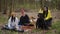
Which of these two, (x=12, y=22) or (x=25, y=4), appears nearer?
(x=25, y=4)

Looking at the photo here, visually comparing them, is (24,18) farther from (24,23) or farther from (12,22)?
(12,22)

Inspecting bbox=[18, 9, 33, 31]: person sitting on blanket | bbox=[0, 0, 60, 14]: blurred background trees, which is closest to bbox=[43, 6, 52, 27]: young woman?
bbox=[0, 0, 60, 14]: blurred background trees

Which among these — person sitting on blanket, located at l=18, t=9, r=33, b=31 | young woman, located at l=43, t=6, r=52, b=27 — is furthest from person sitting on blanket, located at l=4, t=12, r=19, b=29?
young woman, located at l=43, t=6, r=52, b=27

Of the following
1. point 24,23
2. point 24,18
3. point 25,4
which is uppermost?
point 25,4

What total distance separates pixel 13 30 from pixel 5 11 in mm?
503

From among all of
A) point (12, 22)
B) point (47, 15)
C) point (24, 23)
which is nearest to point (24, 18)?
point (24, 23)

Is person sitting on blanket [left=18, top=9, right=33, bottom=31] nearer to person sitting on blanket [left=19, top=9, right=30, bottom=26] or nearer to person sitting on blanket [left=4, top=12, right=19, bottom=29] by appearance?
person sitting on blanket [left=19, top=9, right=30, bottom=26]

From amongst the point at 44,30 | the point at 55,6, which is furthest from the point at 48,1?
the point at 44,30

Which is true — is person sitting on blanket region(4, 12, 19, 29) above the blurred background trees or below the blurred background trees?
below

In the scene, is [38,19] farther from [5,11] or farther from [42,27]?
[5,11]

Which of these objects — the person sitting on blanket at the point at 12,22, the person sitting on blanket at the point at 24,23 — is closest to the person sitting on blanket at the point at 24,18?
the person sitting on blanket at the point at 24,23

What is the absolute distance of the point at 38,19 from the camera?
25.9 feet

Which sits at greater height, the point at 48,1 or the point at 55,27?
the point at 48,1

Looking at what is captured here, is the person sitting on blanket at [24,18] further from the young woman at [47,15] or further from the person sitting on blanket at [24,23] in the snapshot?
the young woman at [47,15]
